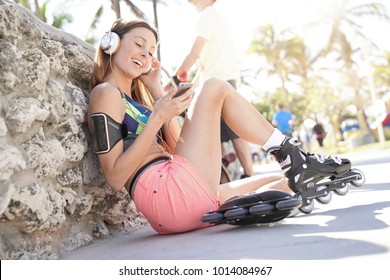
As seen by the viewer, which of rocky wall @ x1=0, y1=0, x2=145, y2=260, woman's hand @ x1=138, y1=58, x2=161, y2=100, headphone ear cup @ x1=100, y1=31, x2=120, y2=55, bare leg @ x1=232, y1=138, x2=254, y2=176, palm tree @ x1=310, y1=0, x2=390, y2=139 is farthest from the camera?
palm tree @ x1=310, y1=0, x2=390, y2=139

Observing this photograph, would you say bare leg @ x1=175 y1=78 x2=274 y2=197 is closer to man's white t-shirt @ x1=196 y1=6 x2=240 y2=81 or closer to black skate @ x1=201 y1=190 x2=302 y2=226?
black skate @ x1=201 y1=190 x2=302 y2=226

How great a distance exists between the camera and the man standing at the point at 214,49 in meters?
4.40

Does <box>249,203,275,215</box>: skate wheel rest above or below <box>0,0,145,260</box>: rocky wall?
below

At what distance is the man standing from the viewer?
4.40m

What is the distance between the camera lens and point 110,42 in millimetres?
2898

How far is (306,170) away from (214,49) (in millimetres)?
2111

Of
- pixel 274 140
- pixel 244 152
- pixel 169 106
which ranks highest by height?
pixel 169 106

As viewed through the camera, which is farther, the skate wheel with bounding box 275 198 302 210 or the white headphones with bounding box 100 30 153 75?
the white headphones with bounding box 100 30 153 75

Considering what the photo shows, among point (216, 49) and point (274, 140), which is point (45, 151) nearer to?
point (274, 140)

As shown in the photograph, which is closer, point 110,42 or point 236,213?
point 236,213

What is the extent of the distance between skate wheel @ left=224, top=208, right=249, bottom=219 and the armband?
2.52 ft

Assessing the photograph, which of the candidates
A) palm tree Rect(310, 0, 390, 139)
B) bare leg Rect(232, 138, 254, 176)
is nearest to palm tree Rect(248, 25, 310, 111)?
palm tree Rect(310, 0, 390, 139)

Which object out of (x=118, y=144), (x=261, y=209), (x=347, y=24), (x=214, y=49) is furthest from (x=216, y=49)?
(x=347, y=24)
